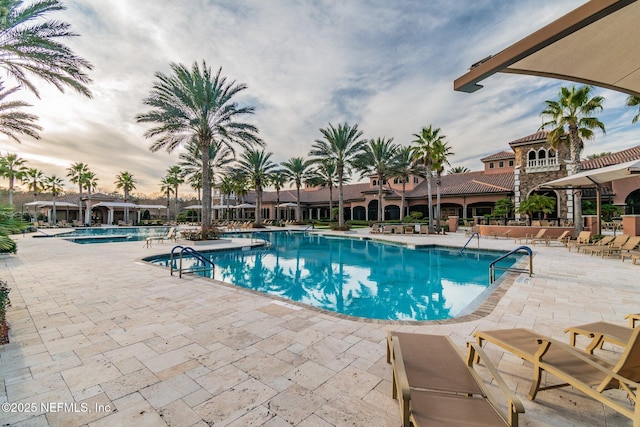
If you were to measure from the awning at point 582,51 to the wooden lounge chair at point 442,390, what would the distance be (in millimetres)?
2287

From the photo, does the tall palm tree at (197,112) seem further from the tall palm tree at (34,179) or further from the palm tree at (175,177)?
the tall palm tree at (34,179)

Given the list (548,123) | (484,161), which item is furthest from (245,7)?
(484,161)

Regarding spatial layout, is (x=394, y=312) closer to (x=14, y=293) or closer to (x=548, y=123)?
(x=14, y=293)

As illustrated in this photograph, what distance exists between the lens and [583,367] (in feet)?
7.66

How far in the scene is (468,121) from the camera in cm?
1802

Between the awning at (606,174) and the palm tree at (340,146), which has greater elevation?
the palm tree at (340,146)

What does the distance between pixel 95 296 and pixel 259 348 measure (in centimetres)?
463

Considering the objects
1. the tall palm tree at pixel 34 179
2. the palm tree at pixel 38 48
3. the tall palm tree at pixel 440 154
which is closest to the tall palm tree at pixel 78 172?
the tall palm tree at pixel 34 179

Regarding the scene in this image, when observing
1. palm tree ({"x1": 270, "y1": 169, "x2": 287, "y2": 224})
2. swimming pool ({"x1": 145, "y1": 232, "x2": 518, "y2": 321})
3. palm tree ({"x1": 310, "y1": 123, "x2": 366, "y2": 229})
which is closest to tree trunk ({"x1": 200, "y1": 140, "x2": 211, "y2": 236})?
swimming pool ({"x1": 145, "y1": 232, "x2": 518, "y2": 321})

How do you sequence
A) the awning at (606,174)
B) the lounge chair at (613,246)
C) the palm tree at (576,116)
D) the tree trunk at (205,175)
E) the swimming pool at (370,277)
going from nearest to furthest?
1. the swimming pool at (370,277)
2. the awning at (606,174)
3. the lounge chair at (613,246)
4. the palm tree at (576,116)
5. the tree trunk at (205,175)

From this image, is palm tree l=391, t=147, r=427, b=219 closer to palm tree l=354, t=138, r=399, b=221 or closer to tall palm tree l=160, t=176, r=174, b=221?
palm tree l=354, t=138, r=399, b=221

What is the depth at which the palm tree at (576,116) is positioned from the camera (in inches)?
578

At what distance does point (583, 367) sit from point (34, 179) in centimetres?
5101

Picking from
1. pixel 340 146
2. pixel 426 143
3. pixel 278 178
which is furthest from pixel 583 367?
pixel 278 178
